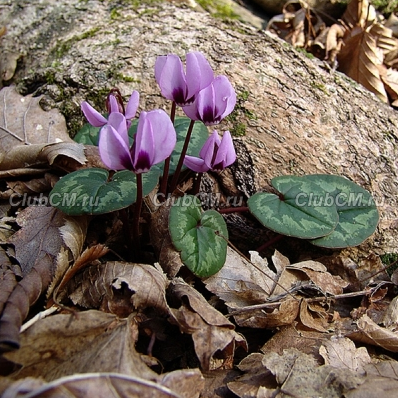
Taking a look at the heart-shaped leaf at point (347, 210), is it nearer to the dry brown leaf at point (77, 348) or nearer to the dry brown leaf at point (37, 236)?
the dry brown leaf at point (77, 348)

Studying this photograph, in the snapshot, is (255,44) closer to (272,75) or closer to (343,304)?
(272,75)

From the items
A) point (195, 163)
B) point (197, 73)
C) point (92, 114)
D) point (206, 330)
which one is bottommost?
point (206, 330)

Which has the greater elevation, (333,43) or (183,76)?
(183,76)

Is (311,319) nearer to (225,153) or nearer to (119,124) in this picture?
(225,153)

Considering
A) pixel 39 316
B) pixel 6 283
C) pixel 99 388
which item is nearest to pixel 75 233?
pixel 6 283

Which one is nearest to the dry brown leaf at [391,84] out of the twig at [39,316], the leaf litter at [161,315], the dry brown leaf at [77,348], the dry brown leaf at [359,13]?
the dry brown leaf at [359,13]
